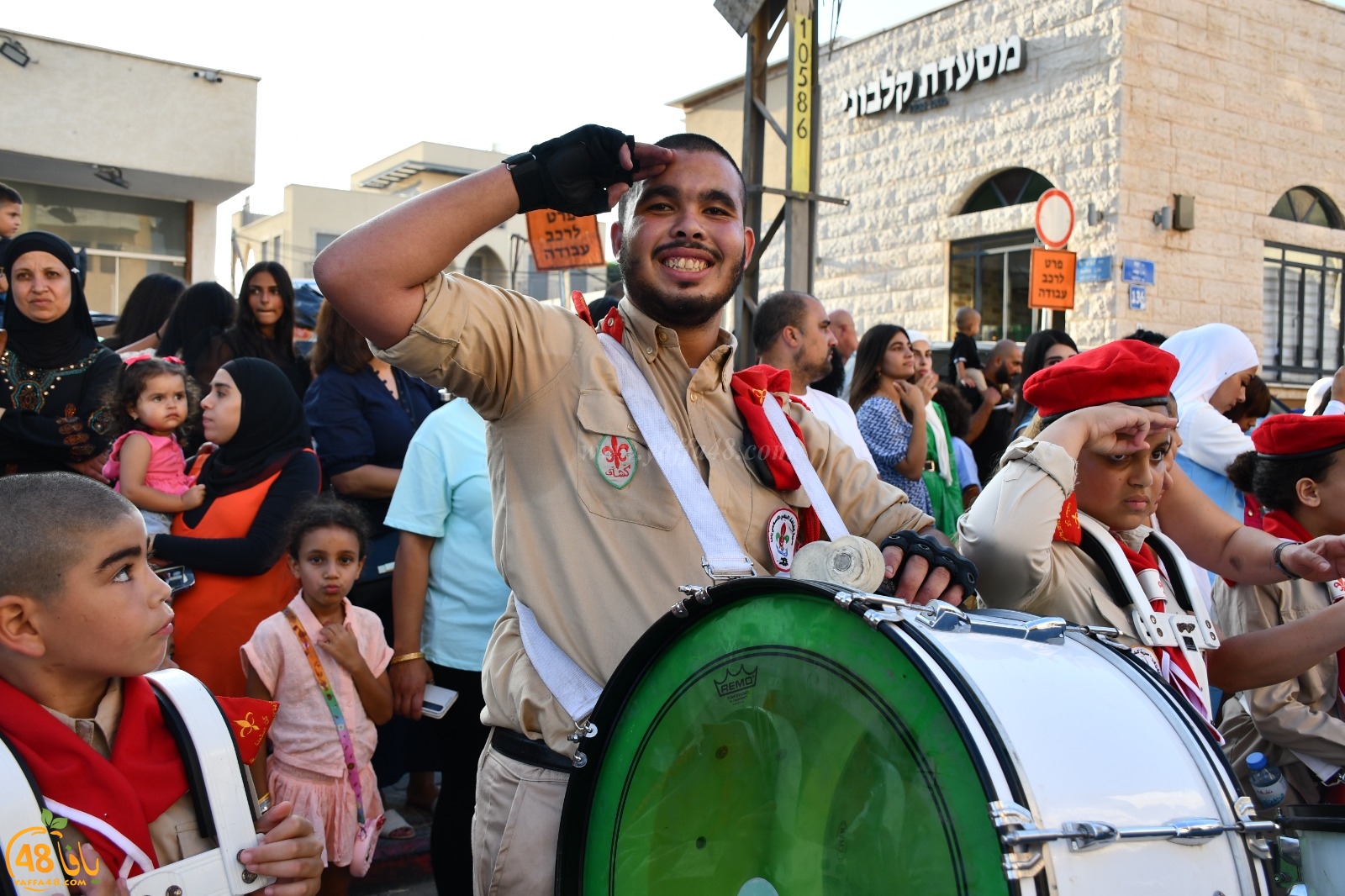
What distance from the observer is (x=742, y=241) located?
2.14 metres

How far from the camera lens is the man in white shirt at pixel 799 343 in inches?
193

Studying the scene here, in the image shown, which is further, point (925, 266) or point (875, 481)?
point (925, 266)

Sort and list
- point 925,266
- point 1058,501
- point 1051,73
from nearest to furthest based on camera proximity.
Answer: point 1058,501 → point 1051,73 → point 925,266

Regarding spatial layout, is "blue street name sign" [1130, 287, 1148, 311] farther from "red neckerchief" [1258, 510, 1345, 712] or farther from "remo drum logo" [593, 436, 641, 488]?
"remo drum logo" [593, 436, 641, 488]

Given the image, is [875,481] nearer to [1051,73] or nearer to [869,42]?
[1051,73]

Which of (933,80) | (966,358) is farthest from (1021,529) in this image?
(933,80)

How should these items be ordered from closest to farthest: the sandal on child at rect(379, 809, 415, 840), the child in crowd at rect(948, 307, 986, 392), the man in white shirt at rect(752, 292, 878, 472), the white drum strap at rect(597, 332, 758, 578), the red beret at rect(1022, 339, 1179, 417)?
the white drum strap at rect(597, 332, 758, 578) → the red beret at rect(1022, 339, 1179, 417) → the sandal on child at rect(379, 809, 415, 840) → the man in white shirt at rect(752, 292, 878, 472) → the child in crowd at rect(948, 307, 986, 392)

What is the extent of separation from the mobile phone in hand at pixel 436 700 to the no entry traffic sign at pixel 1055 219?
29.6ft

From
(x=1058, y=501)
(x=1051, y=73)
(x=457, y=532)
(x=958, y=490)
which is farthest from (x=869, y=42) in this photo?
(x=1058, y=501)

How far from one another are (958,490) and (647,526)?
14.4 ft

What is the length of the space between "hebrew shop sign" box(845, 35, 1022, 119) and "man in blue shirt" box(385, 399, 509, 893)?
43.6ft

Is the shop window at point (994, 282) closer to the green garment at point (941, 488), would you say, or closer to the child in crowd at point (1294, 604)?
the green garment at point (941, 488)

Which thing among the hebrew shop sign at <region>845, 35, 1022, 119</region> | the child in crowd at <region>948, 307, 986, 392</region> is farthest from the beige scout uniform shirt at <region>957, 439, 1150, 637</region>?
the hebrew shop sign at <region>845, 35, 1022, 119</region>

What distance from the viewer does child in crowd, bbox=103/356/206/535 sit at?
389cm
